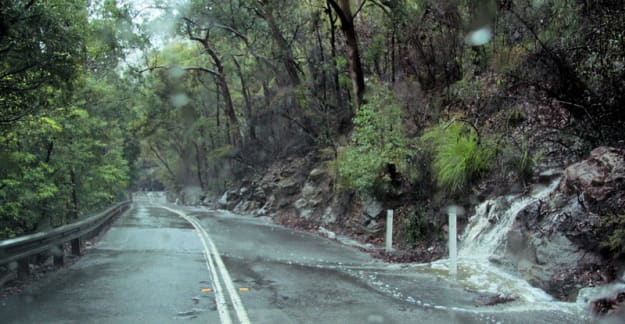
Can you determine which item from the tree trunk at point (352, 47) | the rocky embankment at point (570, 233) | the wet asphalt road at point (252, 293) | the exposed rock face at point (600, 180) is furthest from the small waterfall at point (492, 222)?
the tree trunk at point (352, 47)

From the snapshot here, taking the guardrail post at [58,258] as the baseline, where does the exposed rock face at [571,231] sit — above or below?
above

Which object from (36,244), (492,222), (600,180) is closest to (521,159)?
(492,222)

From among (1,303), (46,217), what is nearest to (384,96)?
(1,303)

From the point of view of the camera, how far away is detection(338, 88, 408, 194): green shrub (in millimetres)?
14742

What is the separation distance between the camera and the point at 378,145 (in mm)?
14984

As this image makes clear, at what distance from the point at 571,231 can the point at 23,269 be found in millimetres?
9117

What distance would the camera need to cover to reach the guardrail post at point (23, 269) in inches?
362

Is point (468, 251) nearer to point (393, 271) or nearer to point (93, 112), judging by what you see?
point (393, 271)

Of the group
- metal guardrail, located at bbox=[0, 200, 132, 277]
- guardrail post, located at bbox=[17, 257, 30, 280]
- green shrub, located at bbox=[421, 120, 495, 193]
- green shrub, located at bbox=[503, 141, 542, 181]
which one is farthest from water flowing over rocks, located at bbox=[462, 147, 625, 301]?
guardrail post, located at bbox=[17, 257, 30, 280]

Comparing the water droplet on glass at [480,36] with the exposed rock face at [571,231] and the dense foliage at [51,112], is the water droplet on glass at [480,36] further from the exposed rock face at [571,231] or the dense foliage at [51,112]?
the dense foliage at [51,112]

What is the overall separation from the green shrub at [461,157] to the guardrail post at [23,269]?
9012 millimetres

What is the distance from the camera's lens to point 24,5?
8266 mm

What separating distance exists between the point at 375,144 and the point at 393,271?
5421mm

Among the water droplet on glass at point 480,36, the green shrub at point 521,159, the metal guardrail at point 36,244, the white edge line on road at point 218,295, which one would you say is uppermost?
the water droplet on glass at point 480,36
